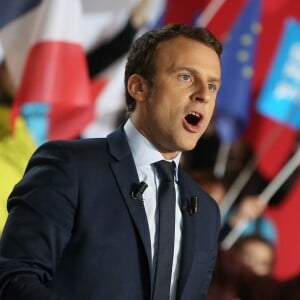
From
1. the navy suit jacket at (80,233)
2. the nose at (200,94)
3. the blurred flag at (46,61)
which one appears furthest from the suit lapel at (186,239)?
the blurred flag at (46,61)

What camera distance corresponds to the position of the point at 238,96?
259 cm

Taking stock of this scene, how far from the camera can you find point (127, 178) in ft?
3.04

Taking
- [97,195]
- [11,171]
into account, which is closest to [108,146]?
[97,195]

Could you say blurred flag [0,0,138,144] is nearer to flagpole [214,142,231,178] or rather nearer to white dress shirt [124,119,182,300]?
flagpole [214,142,231,178]

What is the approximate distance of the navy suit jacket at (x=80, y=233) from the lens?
0.83 meters

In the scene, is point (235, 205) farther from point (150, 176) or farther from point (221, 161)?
point (150, 176)

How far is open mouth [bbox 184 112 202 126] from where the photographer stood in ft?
3.09

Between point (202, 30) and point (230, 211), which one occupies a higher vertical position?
point (202, 30)

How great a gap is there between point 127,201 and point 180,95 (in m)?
0.15

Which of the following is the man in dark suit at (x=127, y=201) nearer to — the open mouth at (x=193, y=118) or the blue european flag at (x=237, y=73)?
the open mouth at (x=193, y=118)

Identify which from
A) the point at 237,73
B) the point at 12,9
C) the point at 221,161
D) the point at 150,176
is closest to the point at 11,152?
the point at 12,9

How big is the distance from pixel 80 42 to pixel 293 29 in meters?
0.80

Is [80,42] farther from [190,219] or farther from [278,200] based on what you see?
[190,219]

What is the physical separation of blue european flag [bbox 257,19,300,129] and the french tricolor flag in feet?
2.30
